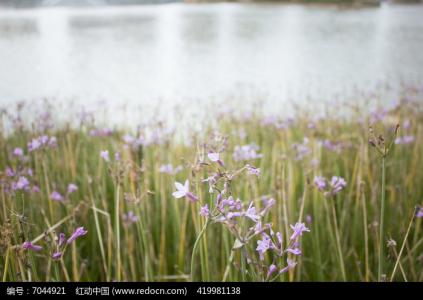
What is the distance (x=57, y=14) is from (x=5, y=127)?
62cm

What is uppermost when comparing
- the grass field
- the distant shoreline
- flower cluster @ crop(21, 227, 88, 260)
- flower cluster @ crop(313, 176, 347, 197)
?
the distant shoreline

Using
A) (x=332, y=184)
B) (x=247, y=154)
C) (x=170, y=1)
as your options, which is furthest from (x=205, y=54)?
(x=332, y=184)

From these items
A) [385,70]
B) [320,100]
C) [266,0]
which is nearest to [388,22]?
[385,70]

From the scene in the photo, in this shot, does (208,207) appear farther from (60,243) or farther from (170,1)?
(170,1)

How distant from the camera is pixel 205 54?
2.27 m

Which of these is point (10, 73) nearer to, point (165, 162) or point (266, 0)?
point (165, 162)

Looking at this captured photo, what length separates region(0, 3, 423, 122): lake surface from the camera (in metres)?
2.01

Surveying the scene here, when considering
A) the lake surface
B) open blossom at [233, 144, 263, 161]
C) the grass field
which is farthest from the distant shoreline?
open blossom at [233, 144, 263, 161]

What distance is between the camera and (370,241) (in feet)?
4.61

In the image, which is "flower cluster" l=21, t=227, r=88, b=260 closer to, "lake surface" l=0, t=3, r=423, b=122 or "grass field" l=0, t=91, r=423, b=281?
"grass field" l=0, t=91, r=423, b=281

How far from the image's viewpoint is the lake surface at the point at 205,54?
2010mm

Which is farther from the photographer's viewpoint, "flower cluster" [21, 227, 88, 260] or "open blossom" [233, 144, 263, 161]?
"open blossom" [233, 144, 263, 161]

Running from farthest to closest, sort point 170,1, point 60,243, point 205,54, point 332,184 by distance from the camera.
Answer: point 205,54
point 170,1
point 332,184
point 60,243

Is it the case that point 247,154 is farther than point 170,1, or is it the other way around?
point 170,1
